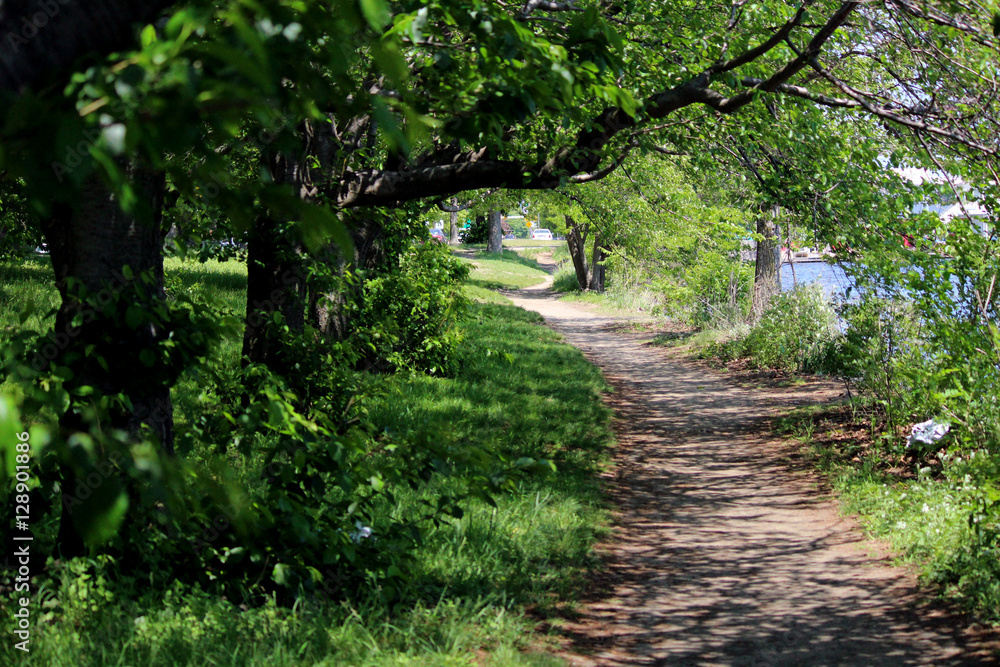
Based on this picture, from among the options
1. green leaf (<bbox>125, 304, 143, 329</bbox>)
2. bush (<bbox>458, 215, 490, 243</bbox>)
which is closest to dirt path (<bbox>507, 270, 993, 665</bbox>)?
green leaf (<bbox>125, 304, 143, 329</bbox>)

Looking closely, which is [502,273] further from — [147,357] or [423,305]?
[147,357]

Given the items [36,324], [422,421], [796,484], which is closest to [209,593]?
[422,421]

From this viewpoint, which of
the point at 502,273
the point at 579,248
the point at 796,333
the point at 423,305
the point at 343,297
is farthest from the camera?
the point at 502,273

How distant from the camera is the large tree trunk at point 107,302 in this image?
3875 millimetres

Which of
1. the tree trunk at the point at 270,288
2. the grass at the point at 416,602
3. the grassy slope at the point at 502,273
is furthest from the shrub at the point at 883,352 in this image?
the grassy slope at the point at 502,273

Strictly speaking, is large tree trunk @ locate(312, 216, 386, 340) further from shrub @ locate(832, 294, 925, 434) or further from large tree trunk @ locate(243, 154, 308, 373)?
shrub @ locate(832, 294, 925, 434)

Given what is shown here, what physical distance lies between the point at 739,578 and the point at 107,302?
14.7 ft

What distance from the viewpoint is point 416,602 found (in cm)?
471

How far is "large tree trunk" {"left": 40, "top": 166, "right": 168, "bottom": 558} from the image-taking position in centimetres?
388

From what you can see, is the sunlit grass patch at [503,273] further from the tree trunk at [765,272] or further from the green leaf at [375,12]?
the green leaf at [375,12]

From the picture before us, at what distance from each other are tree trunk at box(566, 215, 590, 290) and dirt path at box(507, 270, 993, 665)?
21297 mm

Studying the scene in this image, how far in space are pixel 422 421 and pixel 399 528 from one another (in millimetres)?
4300

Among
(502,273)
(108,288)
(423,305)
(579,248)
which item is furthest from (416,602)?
(502,273)

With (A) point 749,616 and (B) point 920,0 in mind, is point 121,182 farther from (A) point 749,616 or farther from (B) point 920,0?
(B) point 920,0
